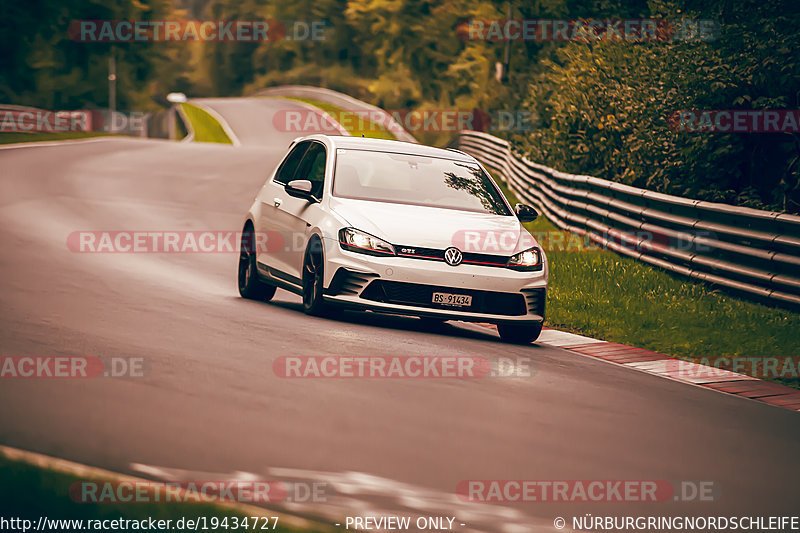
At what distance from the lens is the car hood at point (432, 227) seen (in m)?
11.0

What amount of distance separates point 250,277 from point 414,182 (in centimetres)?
232

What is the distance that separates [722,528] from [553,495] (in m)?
0.84

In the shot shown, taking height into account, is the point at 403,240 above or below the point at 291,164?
below

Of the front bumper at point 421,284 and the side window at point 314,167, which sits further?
the side window at point 314,167

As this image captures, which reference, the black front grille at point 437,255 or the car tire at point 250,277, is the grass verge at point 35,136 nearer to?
the car tire at point 250,277

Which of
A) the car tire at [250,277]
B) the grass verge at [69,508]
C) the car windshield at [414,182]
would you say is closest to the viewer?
the grass verge at [69,508]

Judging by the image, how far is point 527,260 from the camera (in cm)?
1135

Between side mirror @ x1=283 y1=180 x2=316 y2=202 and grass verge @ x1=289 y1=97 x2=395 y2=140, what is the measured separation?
166 feet

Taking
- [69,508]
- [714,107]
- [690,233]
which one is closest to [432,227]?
[690,233]

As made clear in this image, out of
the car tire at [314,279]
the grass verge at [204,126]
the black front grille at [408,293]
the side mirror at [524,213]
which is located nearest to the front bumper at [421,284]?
the black front grille at [408,293]

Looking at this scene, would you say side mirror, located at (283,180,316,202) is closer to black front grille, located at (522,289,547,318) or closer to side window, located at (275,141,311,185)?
side window, located at (275,141,311,185)

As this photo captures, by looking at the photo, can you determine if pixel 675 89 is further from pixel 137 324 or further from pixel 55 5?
pixel 55 5

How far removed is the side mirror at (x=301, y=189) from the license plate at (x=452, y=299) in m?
1.84

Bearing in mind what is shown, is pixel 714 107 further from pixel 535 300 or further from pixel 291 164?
pixel 535 300
